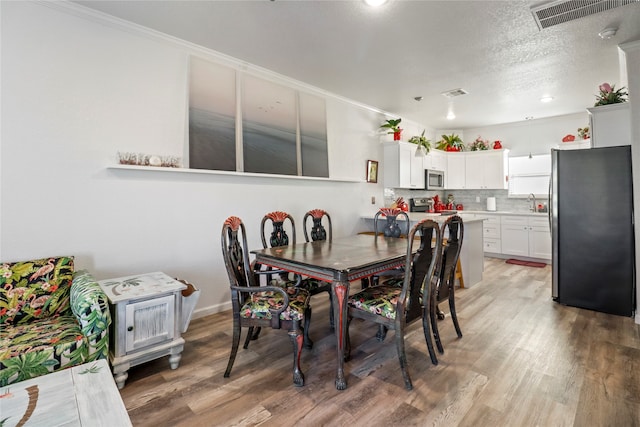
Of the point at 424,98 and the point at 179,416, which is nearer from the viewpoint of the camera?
the point at 179,416

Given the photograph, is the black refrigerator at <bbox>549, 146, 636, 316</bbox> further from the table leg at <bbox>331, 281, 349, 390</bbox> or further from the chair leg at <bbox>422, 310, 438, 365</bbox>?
the table leg at <bbox>331, 281, 349, 390</bbox>

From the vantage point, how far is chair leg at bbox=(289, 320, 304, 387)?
Result: 6.42ft

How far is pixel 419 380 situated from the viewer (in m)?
2.00

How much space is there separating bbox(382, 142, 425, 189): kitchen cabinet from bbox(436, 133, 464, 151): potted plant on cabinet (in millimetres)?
1240

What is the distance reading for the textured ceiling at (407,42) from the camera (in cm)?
243

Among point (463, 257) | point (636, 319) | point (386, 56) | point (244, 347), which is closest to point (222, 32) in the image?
point (386, 56)

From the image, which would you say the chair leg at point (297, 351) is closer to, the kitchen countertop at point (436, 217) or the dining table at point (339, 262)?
the dining table at point (339, 262)

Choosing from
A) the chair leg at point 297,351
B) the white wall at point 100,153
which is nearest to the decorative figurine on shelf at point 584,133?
the white wall at point 100,153

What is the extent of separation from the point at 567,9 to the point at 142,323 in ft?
12.8

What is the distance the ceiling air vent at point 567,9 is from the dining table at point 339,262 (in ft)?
7.12

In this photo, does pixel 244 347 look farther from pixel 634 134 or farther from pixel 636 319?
pixel 634 134

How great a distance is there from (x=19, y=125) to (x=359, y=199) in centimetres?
392

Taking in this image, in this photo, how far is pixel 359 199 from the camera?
493 cm

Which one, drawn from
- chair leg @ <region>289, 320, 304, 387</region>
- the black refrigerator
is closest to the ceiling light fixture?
the black refrigerator
